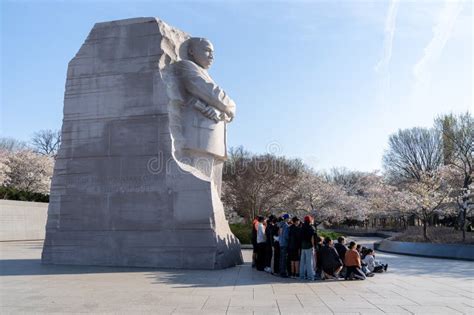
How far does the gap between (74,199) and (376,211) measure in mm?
43772

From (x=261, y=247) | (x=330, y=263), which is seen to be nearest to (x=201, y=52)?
(x=261, y=247)

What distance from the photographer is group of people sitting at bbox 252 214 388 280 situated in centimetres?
1155

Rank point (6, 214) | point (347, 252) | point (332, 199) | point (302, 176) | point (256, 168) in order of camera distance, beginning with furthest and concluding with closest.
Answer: point (332, 199)
point (302, 176)
point (256, 168)
point (6, 214)
point (347, 252)

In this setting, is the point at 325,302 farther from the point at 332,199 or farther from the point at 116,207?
the point at 332,199

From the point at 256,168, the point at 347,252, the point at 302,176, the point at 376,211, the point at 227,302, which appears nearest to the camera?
the point at 227,302

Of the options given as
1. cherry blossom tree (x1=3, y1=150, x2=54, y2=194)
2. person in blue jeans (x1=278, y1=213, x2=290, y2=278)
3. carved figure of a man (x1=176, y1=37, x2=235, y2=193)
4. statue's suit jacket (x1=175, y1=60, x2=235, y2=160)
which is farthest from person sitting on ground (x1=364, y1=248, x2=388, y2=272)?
cherry blossom tree (x1=3, y1=150, x2=54, y2=194)

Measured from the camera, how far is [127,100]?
13.8m

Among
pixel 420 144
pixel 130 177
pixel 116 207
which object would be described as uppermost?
pixel 420 144

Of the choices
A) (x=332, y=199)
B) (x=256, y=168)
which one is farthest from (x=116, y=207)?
(x=332, y=199)

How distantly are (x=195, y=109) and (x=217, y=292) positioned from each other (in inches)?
263

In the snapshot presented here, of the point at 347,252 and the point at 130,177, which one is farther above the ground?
the point at 130,177

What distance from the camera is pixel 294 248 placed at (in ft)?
38.8

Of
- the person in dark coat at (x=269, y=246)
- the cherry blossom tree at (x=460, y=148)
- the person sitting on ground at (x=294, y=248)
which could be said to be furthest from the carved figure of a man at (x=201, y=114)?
the cherry blossom tree at (x=460, y=148)

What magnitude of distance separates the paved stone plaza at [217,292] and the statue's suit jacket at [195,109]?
395 cm
